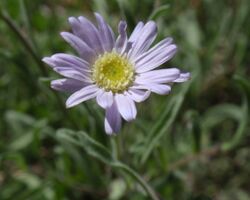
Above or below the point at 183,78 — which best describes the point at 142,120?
below

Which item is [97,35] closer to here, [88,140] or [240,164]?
[88,140]

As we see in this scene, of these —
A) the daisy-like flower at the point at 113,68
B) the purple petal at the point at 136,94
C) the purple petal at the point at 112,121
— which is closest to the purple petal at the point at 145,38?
the daisy-like flower at the point at 113,68

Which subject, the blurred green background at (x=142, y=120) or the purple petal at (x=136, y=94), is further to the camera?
the blurred green background at (x=142, y=120)

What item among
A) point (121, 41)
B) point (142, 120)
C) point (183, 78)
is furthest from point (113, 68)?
point (142, 120)

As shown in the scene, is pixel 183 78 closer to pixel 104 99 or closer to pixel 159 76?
pixel 159 76

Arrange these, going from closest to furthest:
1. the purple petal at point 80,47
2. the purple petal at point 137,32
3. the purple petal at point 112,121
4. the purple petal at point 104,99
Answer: the purple petal at point 112,121, the purple petal at point 104,99, the purple petal at point 80,47, the purple petal at point 137,32

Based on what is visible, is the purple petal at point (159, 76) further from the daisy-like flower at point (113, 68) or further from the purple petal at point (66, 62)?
the purple petal at point (66, 62)
